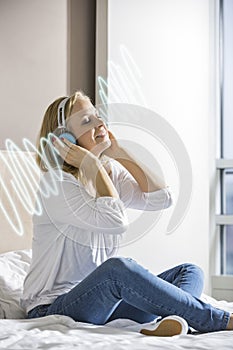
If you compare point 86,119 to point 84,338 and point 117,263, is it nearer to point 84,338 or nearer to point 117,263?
point 117,263

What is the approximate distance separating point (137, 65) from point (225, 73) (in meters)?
0.58

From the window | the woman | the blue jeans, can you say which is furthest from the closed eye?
the window

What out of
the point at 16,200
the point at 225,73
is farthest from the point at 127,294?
the point at 225,73

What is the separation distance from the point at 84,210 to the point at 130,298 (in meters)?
0.29

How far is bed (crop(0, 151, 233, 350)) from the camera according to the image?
1.42 m

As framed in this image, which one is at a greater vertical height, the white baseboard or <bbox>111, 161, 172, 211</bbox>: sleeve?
<bbox>111, 161, 172, 211</bbox>: sleeve

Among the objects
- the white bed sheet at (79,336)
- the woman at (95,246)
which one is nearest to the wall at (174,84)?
the woman at (95,246)

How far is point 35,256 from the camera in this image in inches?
74.1

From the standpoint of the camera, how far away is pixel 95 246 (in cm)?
187

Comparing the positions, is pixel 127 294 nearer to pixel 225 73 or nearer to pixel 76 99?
pixel 76 99

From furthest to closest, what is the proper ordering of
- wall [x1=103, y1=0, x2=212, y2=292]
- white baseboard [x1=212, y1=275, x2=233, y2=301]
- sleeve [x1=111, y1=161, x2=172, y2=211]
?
white baseboard [x1=212, y1=275, x2=233, y2=301] → wall [x1=103, y1=0, x2=212, y2=292] → sleeve [x1=111, y1=161, x2=172, y2=211]

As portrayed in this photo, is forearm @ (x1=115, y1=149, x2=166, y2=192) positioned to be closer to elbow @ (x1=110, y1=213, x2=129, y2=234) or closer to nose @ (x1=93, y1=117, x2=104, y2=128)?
nose @ (x1=93, y1=117, x2=104, y2=128)

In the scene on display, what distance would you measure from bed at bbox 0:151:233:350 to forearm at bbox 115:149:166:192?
1.43 feet

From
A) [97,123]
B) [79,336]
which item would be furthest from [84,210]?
[79,336]
